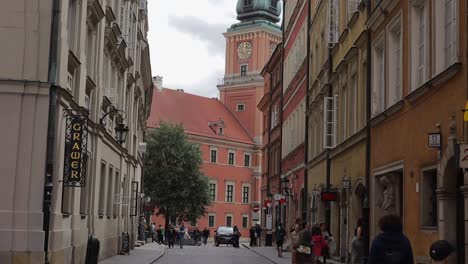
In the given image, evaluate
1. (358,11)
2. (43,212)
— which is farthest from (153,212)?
(43,212)

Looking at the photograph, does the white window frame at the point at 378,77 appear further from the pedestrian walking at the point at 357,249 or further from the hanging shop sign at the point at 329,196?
the hanging shop sign at the point at 329,196

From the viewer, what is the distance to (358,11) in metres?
23.7

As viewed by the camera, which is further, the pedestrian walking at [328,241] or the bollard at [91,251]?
the pedestrian walking at [328,241]

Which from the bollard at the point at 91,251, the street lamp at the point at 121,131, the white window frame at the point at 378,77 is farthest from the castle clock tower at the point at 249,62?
the bollard at the point at 91,251

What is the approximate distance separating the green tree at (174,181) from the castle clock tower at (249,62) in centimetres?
3195

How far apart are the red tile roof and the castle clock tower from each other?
156 centimetres

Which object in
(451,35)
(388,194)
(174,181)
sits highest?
(451,35)

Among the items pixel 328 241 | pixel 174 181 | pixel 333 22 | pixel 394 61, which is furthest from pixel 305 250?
pixel 174 181

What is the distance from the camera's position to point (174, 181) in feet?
227

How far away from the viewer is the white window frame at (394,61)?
18.5 m

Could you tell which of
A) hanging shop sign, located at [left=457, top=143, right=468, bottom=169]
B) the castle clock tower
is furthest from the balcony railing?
hanging shop sign, located at [left=457, top=143, right=468, bottom=169]

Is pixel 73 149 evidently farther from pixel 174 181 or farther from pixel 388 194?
pixel 174 181

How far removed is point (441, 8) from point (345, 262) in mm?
13026

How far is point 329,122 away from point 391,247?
2034cm
